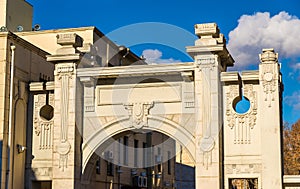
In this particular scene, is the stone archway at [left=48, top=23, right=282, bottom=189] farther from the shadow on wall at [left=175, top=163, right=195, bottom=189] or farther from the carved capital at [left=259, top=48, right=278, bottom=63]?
the shadow on wall at [left=175, top=163, right=195, bottom=189]

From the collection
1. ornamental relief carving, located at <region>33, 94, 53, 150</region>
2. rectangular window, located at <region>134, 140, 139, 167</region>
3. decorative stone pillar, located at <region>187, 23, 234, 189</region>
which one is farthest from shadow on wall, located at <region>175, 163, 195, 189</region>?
decorative stone pillar, located at <region>187, 23, 234, 189</region>

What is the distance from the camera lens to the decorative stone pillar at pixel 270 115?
2295 cm

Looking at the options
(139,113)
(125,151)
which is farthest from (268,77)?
(125,151)

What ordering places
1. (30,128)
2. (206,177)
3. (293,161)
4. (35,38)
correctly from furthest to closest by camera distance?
(293,161) → (35,38) → (30,128) → (206,177)

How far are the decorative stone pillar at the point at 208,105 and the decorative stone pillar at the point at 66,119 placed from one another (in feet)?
16.3

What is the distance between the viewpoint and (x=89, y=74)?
25.2m

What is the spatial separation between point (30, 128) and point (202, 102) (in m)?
7.69

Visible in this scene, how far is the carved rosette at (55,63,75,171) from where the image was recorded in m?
24.9

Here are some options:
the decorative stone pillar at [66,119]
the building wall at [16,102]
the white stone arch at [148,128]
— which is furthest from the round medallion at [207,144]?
the building wall at [16,102]

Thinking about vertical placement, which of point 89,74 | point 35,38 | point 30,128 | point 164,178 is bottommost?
point 164,178

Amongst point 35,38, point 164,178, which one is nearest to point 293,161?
point 164,178

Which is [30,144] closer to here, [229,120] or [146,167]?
[229,120]

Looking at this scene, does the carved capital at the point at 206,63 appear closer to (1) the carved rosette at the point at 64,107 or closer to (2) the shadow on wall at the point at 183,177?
(1) the carved rosette at the point at 64,107

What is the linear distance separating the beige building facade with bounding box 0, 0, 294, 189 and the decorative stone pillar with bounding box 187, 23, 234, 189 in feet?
0.12
